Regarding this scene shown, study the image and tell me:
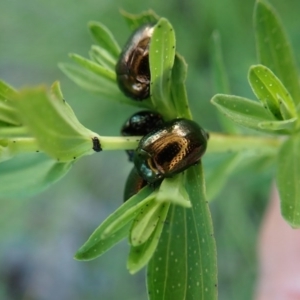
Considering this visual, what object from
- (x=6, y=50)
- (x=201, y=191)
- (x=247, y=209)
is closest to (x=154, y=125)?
(x=201, y=191)

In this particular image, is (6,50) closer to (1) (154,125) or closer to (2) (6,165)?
(2) (6,165)

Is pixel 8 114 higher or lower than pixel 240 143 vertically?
higher

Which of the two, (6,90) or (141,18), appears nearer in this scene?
(6,90)

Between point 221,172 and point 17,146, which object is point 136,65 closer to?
point 17,146

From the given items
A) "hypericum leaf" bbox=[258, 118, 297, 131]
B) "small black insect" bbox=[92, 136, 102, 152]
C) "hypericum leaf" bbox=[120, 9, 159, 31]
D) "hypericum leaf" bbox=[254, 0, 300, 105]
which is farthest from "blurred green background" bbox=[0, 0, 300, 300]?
"small black insect" bbox=[92, 136, 102, 152]

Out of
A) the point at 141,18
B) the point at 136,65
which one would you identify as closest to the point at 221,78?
the point at 141,18
